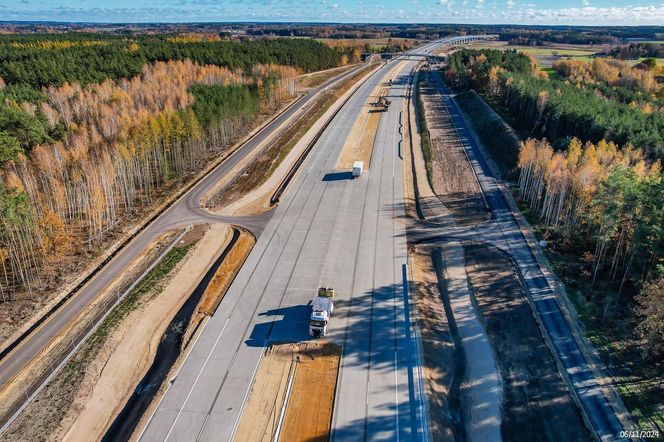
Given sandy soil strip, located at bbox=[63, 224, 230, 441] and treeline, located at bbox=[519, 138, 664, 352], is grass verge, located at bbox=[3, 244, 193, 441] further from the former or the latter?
treeline, located at bbox=[519, 138, 664, 352]

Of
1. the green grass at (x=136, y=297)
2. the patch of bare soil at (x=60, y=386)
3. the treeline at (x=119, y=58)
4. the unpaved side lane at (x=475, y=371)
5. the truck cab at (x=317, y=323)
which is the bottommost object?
the unpaved side lane at (x=475, y=371)

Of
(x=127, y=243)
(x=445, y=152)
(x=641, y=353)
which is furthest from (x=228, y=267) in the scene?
(x=445, y=152)

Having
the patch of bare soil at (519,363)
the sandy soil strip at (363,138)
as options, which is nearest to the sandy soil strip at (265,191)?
the sandy soil strip at (363,138)

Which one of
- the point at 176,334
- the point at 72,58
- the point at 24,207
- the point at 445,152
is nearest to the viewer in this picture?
the point at 176,334

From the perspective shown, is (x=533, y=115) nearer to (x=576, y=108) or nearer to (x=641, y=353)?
(x=576, y=108)

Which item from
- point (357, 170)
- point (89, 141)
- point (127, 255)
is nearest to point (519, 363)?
point (357, 170)

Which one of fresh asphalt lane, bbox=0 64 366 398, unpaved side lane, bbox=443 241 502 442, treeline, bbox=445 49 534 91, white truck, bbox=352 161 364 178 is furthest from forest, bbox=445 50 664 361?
fresh asphalt lane, bbox=0 64 366 398

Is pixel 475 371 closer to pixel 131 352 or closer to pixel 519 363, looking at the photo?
pixel 519 363

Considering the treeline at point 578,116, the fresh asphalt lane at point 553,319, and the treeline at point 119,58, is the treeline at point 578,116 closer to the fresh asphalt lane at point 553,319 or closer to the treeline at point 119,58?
the fresh asphalt lane at point 553,319
